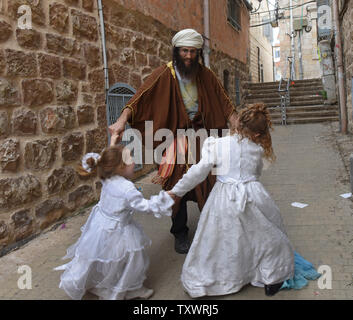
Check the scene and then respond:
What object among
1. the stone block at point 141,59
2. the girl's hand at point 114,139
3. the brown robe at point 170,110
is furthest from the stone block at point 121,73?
the girl's hand at point 114,139

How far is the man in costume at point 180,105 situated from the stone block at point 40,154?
1052mm

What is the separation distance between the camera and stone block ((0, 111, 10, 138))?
3.12 metres

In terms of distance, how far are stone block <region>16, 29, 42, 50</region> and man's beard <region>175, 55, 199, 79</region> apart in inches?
56.6

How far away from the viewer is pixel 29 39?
135 inches

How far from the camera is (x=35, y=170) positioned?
3502 mm

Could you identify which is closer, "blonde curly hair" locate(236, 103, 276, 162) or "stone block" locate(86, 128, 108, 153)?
"blonde curly hair" locate(236, 103, 276, 162)

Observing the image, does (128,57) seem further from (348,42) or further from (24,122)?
(348,42)

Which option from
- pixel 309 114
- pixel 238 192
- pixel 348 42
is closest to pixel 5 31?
pixel 238 192

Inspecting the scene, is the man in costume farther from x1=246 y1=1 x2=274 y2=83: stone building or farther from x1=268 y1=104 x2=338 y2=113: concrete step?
x1=246 y1=1 x2=274 y2=83: stone building

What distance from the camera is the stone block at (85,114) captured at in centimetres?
421

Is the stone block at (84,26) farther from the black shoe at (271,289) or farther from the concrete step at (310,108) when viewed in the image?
the concrete step at (310,108)

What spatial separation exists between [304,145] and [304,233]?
4522 mm

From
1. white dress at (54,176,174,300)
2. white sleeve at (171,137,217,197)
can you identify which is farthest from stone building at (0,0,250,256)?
white sleeve at (171,137,217,197)

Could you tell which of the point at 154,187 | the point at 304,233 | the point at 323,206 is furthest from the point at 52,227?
the point at 323,206
